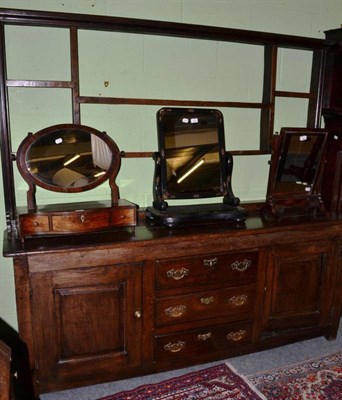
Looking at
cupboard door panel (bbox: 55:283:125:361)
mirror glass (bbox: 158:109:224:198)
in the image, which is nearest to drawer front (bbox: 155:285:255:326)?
cupboard door panel (bbox: 55:283:125:361)

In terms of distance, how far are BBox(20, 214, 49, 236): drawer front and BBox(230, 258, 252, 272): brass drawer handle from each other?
0.96m

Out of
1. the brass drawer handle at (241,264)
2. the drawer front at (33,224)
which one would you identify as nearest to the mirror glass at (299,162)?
the brass drawer handle at (241,264)

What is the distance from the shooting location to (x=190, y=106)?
2.21 meters

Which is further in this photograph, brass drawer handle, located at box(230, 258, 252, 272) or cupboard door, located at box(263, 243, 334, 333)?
cupboard door, located at box(263, 243, 334, 333)

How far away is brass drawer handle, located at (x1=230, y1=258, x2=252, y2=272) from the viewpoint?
193cm

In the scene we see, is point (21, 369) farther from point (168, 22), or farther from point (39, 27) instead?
point (168, 22)

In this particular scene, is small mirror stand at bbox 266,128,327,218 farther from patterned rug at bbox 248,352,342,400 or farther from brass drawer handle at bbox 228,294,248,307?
patterned rug at bbox 248,352,342,400

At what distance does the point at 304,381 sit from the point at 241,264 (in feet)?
2.35

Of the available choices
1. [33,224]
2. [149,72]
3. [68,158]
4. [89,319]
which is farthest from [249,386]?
[149,72]

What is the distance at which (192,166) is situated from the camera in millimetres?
2133

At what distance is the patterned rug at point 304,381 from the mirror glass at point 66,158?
1390 mm

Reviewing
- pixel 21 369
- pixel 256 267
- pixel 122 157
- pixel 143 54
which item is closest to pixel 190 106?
pixel 143 54

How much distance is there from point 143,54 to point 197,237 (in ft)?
3.60

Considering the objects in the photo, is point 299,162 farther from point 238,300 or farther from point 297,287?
point 238,300
